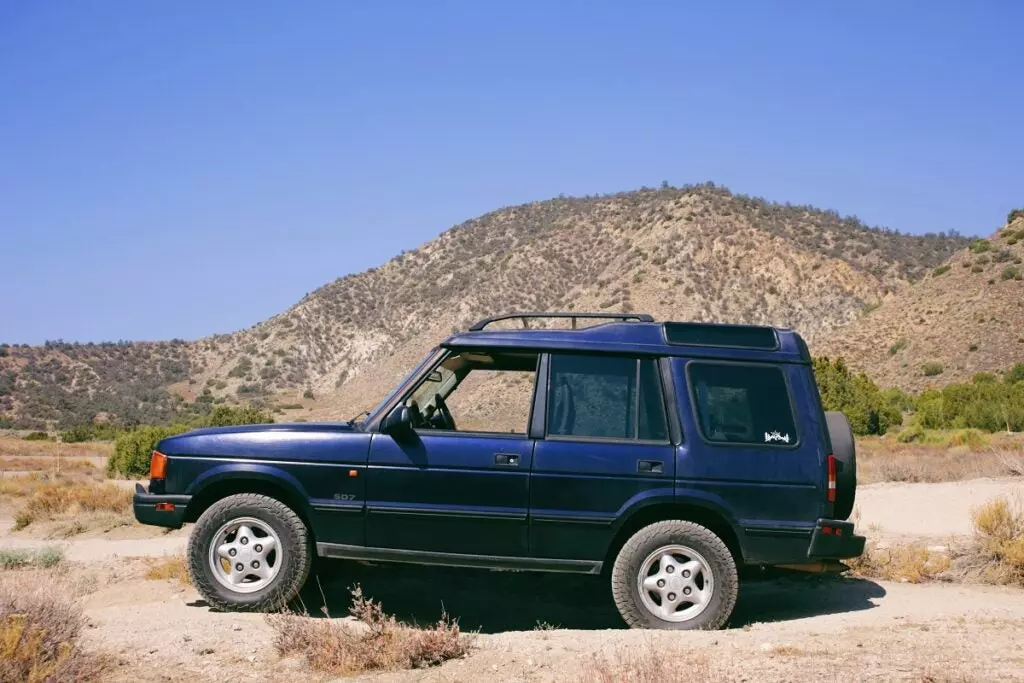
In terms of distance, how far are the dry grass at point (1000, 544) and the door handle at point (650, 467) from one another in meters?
4.44

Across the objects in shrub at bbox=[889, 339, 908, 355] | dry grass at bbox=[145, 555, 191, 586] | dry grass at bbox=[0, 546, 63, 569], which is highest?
shrub at bbox=[889, 339, 908, 355]

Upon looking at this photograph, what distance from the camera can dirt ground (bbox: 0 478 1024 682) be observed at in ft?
20.9

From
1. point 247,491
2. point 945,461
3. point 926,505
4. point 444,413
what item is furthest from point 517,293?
point 247,491

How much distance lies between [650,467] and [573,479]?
580 millimetres

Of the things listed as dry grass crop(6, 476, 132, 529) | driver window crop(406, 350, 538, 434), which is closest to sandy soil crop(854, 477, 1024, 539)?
driver window crop(406, 350, 538, 434)

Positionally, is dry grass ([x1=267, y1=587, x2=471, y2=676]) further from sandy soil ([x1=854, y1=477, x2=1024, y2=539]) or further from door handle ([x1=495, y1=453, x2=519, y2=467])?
sandy soil ([x1=854, y1=477, x2=1024, y2=539])

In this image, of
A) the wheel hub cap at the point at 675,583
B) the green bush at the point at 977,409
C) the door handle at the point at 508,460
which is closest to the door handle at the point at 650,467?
the wheel hub cap at the point at 675,583

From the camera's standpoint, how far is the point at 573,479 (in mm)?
7652

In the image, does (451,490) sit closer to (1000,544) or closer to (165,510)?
(165,510)

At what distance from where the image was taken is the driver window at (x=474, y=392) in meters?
8.11

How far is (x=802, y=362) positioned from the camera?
7.95 meters

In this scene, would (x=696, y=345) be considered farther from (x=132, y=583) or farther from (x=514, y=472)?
(x=132, y=583)

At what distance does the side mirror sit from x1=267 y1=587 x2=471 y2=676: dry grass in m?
1.40

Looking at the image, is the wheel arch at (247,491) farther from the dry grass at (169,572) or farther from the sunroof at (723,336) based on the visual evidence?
the sunroof at (723,336)
